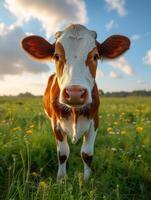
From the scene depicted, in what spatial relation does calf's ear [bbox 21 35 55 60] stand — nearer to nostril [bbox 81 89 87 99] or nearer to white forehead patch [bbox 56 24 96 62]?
white forehead patch [bbox 56 24 96 62]

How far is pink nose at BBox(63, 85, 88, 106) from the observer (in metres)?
3.80

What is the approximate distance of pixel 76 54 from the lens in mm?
4301

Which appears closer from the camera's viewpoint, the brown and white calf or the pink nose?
the pink nose

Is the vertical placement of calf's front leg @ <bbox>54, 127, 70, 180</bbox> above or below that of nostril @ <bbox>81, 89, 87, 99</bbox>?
below

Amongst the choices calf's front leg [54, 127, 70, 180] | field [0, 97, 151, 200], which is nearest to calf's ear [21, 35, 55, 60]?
calf's front leg [54, 127, 70, 180]

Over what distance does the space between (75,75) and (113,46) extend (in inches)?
50.2

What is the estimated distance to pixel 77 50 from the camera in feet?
14.3

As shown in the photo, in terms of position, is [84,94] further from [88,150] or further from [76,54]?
[88,150]

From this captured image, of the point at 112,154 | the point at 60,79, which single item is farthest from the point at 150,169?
the point at 60,79

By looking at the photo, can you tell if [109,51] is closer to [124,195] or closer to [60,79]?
[60,79]

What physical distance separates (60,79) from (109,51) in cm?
104

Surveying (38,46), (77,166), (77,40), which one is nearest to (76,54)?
(77,40)

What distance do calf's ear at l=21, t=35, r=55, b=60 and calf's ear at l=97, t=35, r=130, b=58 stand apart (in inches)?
28.0

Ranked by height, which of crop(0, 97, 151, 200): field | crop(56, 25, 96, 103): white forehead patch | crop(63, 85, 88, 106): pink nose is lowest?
crop(0, 97, 151, 200): field
